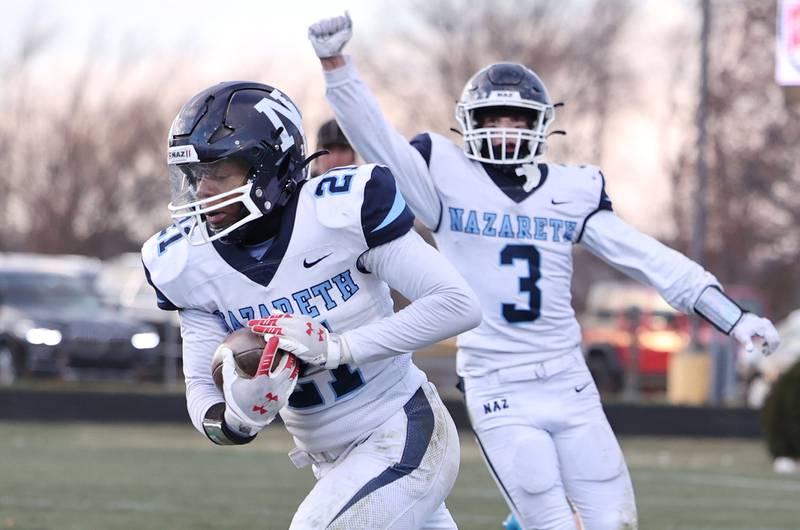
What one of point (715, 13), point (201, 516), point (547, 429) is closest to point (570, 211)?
point (547, 429)

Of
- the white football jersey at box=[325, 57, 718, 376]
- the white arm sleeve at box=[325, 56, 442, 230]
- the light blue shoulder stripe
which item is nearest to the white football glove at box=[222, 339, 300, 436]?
the light blue shoulder stripe

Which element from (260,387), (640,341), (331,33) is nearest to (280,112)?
(331,33)

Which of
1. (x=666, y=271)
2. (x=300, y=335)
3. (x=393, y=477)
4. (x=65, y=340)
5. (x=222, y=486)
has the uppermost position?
(x=300, y=335)

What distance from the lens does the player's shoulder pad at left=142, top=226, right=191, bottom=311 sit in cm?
429

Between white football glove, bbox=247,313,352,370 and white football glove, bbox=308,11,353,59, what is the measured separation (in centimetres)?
113

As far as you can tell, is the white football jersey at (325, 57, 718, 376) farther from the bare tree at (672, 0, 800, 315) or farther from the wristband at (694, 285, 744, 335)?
the bare tree at (672, 0, 800, 315)

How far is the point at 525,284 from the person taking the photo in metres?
5.60

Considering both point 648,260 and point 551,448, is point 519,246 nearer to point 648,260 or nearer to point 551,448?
point 648,260

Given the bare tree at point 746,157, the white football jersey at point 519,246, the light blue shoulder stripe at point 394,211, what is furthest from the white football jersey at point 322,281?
the bare tree at point 746,157

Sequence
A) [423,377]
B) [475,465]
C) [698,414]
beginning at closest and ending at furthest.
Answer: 1. [423,377]
2. [475,465]
3. [698,414]

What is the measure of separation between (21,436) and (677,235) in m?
21.5

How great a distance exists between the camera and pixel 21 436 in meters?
14.5

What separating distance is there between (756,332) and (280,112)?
196 centimetres

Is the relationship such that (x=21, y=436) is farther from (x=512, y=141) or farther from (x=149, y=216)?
(x=149, y=216)
